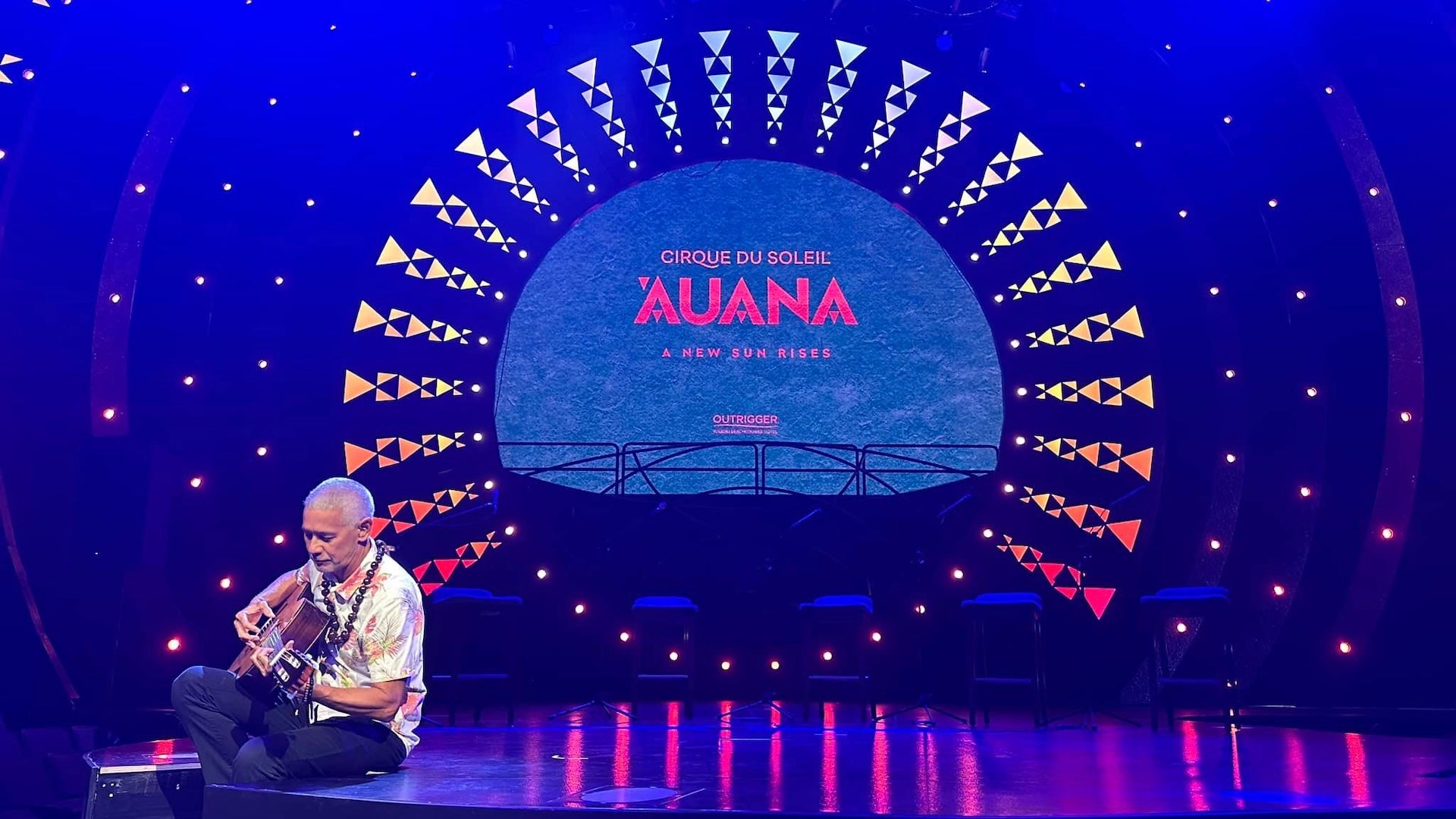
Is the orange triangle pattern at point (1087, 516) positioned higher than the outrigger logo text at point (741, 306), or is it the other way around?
the outrigger logo text at point (741, 306)

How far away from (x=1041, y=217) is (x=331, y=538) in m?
5.59

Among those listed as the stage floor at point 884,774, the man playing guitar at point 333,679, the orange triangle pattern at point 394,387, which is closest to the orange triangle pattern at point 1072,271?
the stage floor at point 884,774

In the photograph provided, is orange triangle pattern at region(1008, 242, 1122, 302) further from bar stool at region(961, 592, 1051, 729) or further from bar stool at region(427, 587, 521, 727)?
bar stool at region(427, 587, 521, 727)

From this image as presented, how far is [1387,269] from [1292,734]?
2773 mm

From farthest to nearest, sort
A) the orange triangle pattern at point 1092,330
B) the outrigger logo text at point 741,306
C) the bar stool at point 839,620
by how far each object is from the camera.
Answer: the outrigger logo text at point 741,306 < the orange triangle pattern at point 1092,330 < the bar stool at point 839,620

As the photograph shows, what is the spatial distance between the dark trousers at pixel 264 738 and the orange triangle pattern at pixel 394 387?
12.8ft

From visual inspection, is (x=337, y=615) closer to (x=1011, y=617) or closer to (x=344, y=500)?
(x=344, y=500)

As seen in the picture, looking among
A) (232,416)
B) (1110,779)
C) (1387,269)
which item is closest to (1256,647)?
(1387,269)

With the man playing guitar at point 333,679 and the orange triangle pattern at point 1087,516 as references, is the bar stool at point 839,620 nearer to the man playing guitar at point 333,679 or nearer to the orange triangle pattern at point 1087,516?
→ the orange triangle pattern at point 1087,516

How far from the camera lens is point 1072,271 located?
7430mm

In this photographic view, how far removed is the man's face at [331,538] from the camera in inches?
125

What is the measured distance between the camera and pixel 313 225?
7141 mm

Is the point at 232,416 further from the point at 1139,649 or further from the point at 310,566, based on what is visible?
the point at 1139,649

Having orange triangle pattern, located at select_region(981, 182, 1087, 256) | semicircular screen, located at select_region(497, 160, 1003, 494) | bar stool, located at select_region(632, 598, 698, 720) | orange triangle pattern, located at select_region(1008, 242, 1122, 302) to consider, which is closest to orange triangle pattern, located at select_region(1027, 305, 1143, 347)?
orange triangle pattern, located at select_region(1008, 242, 1122, 302)
